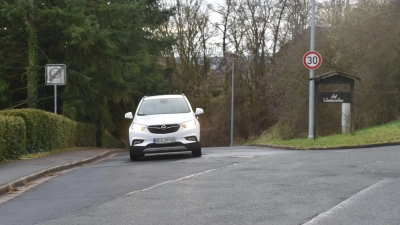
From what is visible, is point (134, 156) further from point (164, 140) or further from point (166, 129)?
point (166, 129)

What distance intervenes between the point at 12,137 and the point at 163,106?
14.5 feet

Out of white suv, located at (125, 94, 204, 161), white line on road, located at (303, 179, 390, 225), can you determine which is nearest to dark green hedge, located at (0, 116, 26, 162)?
white suv, located at (125, 94, 204, 161)

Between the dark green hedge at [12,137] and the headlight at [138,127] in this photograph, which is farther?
the headlight at [138,127]

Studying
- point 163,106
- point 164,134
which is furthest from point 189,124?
point 163,106

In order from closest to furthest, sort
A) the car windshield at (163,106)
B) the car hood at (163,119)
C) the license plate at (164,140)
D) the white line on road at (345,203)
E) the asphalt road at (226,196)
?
the white line on road at (345,203)
the asphalt road at (226,196)
the license plate at (164,140)
the car hood at (163,119)
the car windshield at (163,106)

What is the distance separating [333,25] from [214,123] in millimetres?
24559

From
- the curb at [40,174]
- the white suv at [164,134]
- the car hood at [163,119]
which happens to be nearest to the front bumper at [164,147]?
the white suv at [164,134]

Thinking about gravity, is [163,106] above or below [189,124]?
above

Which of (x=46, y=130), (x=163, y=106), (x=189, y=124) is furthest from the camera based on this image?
(x=46, y=130)

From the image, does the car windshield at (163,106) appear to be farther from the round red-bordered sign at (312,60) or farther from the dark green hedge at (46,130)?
the round red-bordered sign at (312,60)

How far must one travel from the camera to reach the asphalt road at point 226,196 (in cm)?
791

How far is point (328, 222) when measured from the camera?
24.0 feet

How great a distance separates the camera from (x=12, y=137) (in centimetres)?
1842

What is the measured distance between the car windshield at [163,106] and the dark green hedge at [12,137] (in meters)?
3.56
